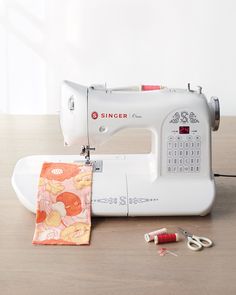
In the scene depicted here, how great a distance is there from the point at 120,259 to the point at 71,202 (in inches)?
9.6

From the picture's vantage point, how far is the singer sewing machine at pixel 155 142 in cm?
131

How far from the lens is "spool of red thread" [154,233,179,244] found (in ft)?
3.94

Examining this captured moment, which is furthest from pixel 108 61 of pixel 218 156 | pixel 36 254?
pixel 36 254

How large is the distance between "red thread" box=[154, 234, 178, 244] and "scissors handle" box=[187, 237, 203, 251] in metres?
0.03

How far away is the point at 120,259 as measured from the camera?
1.13m

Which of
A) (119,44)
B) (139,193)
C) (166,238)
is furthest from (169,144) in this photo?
(119,44)

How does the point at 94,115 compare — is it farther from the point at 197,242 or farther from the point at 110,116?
the point at 197,242

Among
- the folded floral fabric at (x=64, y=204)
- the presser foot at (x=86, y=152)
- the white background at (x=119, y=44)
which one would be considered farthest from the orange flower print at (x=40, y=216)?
the white background at (x=119, y=44)

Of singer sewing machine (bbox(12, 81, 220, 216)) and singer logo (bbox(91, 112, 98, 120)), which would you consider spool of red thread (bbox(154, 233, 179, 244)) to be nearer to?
singer sewing machine (bbox(12, 81, 220, 216))

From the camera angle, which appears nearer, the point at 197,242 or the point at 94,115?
the point at 197,242

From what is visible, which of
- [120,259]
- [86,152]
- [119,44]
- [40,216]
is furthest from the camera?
[119,44]

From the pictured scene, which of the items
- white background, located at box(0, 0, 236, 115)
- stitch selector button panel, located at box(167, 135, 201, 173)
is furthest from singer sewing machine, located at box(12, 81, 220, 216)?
white background, located at box(0, 0, 236, 115)

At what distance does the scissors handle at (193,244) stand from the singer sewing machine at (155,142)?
0.37 feet

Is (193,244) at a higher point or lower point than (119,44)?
lower
